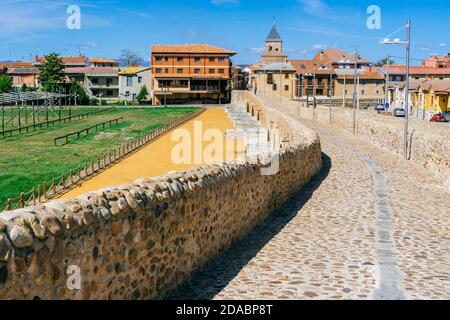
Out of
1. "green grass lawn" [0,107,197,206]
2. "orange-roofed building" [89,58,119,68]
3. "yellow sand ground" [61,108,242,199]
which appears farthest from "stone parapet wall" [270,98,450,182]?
"orange-roofed building" [89,58,119,68]

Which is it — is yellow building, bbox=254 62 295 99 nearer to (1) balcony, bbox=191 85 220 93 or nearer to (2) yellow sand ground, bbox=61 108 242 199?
(1) balcony, bbox=191 85 220 93

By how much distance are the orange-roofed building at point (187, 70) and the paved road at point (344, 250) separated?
297 feet

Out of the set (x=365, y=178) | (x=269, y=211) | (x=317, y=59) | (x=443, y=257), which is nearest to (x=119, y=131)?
(x=365, y=178)

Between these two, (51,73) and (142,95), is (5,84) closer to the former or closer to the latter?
(51,73)

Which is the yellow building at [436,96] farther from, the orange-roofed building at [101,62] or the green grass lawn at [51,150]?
the orange-roofed building at [101,62]

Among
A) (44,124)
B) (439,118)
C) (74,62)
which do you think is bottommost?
(44,124)

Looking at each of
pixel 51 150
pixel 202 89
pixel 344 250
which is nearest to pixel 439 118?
pixel 51 150

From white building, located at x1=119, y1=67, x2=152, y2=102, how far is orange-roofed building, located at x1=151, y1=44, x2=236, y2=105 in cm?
948

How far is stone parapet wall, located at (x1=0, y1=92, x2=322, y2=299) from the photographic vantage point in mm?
5406

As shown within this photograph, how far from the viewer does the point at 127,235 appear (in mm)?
7195

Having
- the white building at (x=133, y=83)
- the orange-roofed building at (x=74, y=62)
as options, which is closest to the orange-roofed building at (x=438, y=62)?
the white building at (x=133, y=83)

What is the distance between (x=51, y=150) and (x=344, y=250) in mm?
41431

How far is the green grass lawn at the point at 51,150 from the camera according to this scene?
34.2 meters
